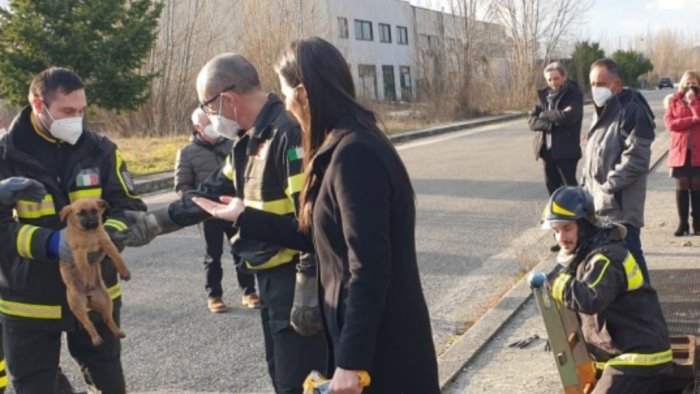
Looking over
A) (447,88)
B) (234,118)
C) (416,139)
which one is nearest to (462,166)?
(416,139)

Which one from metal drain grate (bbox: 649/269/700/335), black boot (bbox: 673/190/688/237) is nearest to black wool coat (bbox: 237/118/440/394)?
metal drain grate (bbox: 649/269/700/335)

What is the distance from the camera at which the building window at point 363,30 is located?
56062 millimetres

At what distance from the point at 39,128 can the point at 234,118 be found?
0.88 metres

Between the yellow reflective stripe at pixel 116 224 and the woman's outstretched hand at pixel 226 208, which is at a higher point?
the woman's outstretched hand at pixel 226 208

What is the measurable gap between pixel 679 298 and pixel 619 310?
2.74m

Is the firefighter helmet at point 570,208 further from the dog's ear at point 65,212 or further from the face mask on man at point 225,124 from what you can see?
the dog's ear at point 65,212

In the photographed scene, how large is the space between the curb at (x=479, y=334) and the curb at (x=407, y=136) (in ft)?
4.90

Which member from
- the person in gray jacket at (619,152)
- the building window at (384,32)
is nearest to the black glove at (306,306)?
the person in gray jacket at (619,152)

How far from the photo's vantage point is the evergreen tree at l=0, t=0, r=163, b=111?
21.2m

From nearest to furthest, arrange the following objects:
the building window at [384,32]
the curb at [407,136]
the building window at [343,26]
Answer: the curb at [407,136]
the building window at [343,26]
the building window at [384,32]

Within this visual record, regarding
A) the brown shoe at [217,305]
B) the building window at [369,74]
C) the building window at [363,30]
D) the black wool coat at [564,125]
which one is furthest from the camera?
the building window at [363,30]

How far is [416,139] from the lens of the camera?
2658 centimetres

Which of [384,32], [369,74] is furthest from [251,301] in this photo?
[384,32]

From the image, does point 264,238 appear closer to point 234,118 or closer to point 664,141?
point 234,118
